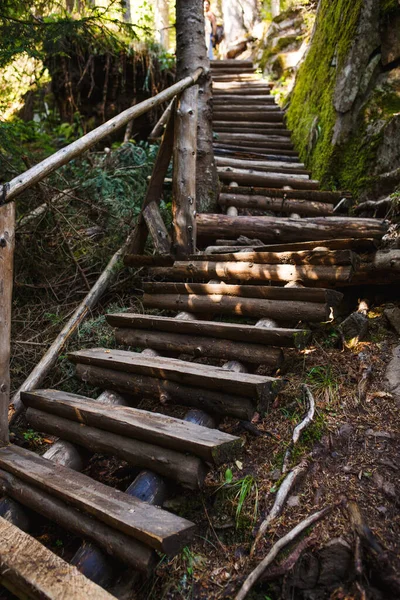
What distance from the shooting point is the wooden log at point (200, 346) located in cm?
250

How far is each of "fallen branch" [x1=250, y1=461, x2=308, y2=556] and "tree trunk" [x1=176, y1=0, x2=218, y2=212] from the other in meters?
3.26

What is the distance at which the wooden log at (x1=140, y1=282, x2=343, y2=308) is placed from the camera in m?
2.65

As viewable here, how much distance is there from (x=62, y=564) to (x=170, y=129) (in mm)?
3748

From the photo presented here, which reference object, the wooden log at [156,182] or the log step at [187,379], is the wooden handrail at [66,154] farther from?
the log step at [187,379]

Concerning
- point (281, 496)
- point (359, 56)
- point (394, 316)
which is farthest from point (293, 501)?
point (359, 56)

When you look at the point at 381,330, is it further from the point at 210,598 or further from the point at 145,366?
the point at 210,598

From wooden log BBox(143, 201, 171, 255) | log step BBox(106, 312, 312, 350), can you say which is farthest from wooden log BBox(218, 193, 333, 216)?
log step BBox(106, 312, 312, 350)

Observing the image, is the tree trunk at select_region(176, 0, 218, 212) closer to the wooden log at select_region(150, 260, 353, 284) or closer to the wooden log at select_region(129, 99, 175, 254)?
the wooden log at select_region(129, 99, 175, 254)

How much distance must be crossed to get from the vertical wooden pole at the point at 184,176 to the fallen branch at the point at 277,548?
8.81ft

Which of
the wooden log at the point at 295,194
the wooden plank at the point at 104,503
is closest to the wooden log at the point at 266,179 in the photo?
the wooden log at the point at 295,194

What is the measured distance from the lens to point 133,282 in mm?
4320

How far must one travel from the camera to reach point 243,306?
2986mm

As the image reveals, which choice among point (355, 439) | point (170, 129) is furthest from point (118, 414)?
point (170, 129)

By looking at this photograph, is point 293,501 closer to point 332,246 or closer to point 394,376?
point 394,376
